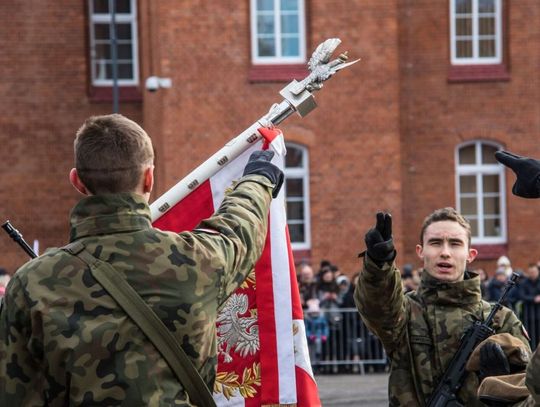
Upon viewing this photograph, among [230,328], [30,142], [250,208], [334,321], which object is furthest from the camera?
[30,142]

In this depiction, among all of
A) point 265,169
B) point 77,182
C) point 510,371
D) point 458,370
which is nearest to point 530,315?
point 458,370

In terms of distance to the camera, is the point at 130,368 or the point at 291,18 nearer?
the point at 130,368

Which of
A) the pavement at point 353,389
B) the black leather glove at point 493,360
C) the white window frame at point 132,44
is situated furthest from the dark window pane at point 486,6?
the black leather glove at point 493,360

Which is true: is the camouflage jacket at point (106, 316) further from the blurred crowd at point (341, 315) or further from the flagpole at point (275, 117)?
the blurred crowd at point (341, 315)

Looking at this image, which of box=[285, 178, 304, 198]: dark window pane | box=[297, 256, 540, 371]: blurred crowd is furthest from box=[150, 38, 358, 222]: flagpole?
box=[285, 178, 304, 198]: dark window pane

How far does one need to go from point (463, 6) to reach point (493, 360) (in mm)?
24692

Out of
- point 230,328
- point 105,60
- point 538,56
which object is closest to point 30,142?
point 105,60

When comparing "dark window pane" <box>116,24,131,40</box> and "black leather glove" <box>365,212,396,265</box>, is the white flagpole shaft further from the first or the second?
"dark window pane" <box>116,24,131,40</box>

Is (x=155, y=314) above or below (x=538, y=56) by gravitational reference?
below

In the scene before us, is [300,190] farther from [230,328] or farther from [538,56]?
[230,328]

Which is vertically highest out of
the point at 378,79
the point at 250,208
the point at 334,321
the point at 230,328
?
the point at 378,79

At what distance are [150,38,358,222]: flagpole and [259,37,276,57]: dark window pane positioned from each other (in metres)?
22.1

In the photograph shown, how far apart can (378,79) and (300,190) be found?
9.09 feet

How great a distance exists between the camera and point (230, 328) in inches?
224
